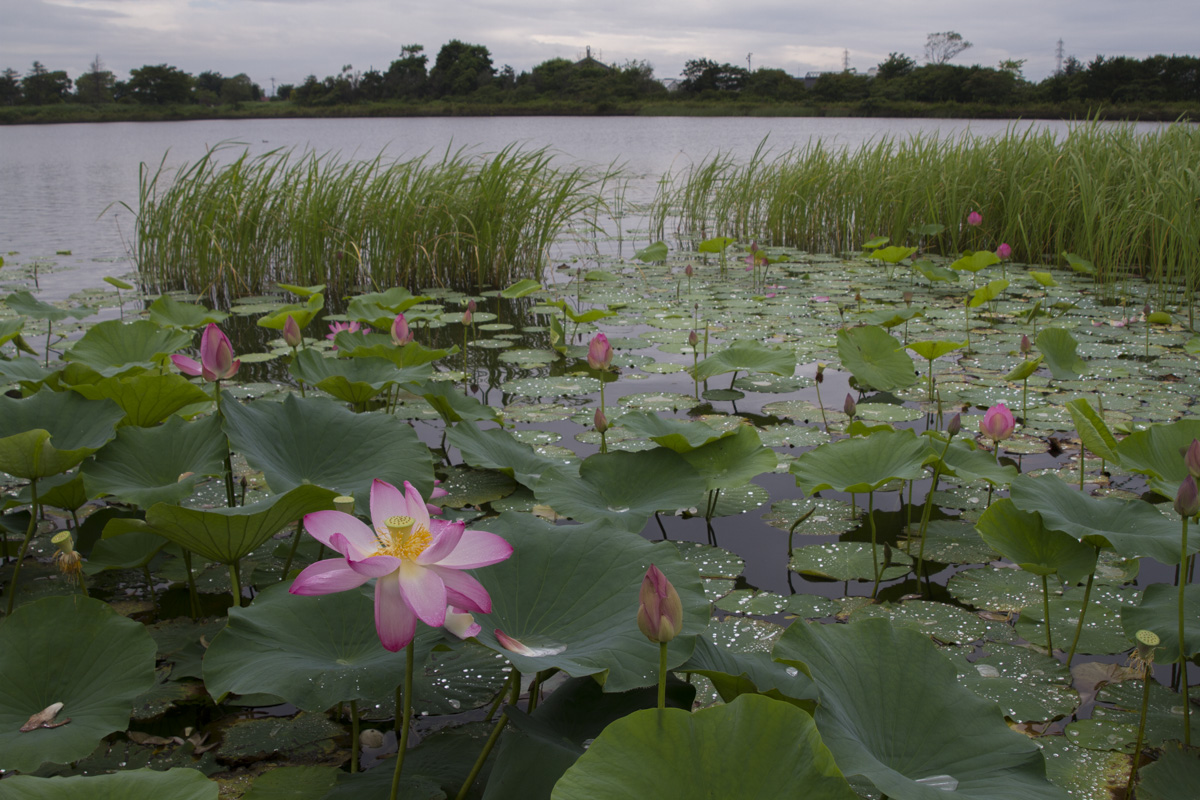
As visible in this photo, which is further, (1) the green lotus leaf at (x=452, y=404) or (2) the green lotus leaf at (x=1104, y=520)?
(1) the green lotus leaf at (x=452, y=404)

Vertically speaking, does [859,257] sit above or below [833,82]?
below

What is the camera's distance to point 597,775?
0.70 metres

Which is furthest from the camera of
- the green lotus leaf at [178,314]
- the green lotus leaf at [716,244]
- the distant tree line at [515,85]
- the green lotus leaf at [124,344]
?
the distant tree line at [515,85]

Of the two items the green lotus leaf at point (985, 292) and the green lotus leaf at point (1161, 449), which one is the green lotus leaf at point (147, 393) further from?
the green lotus leaf at point (985, 292)

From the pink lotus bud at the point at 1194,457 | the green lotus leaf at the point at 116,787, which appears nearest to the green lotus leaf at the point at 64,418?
the green lotus leaf at the point at 116,787

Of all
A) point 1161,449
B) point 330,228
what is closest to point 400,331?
point 1161,449

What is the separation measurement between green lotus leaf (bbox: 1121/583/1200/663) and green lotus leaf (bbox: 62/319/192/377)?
2428 millimetres

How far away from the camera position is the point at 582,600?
41.4 inches

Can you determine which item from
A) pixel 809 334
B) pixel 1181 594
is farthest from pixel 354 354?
pixel 809 334

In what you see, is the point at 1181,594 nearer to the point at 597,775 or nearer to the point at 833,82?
the point at 597,775

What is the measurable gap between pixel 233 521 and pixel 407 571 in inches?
21.1

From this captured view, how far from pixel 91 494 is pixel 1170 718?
2.03m

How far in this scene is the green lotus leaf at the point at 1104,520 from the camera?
1.32m

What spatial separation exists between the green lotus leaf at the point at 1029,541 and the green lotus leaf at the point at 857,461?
276 millimetres
